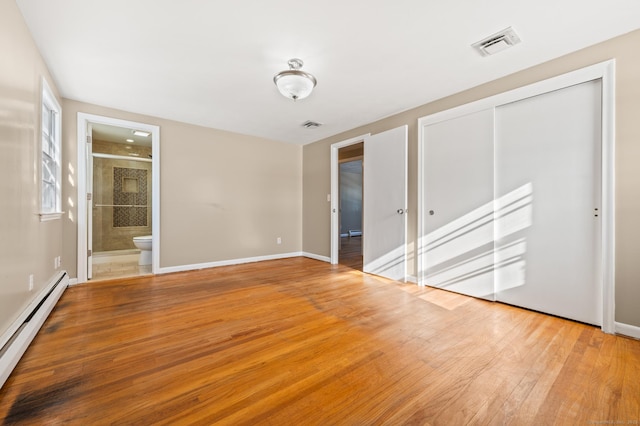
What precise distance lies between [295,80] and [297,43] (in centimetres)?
35

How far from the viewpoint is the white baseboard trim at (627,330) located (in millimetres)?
1998

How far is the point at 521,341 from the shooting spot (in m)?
1.98

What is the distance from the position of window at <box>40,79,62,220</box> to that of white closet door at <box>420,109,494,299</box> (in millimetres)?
4171

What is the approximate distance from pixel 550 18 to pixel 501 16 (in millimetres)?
355

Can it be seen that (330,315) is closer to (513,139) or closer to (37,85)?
(513,139)

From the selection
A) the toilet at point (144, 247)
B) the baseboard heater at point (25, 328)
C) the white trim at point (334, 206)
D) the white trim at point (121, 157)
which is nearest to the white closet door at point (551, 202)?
the white trim at point (334, 206)

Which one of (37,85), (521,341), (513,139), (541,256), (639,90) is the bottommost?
(521,341)

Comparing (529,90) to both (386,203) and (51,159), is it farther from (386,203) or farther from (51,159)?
(51,159)

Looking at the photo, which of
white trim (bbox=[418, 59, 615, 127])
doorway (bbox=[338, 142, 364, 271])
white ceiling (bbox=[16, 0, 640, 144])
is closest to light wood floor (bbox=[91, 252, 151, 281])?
white ceiling (bbox=[16, 0, 640, 144])

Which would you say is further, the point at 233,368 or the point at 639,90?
the point at 639,90

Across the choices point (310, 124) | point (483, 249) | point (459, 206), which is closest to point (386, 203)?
point (459, 206)

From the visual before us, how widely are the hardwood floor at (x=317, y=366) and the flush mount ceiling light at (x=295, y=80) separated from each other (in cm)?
210

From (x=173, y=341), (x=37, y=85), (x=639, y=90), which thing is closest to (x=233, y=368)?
(x=173, y=341)

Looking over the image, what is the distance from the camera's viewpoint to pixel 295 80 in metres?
2.51
